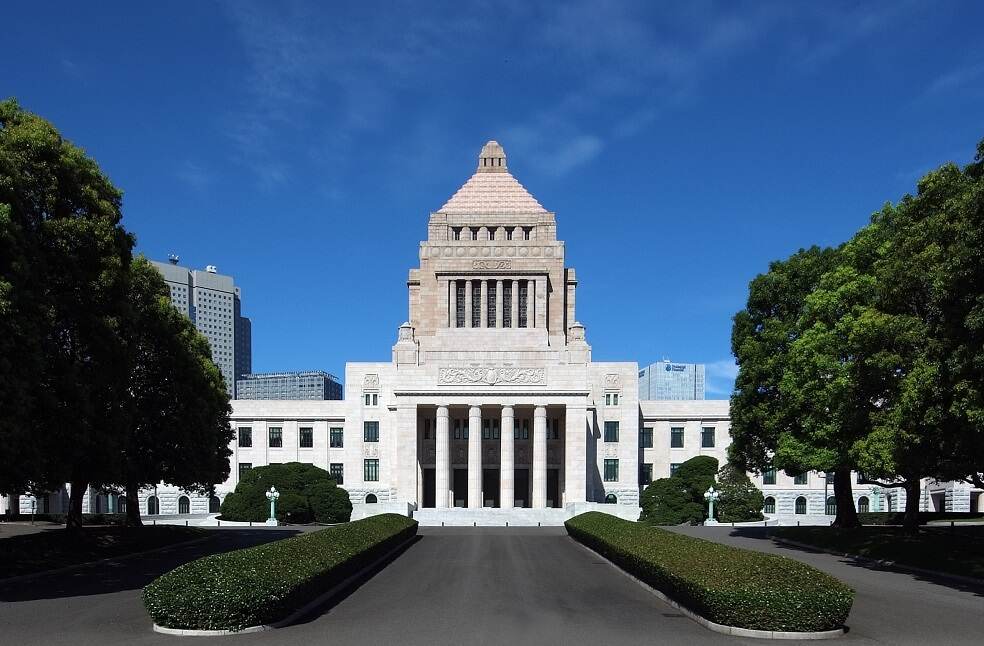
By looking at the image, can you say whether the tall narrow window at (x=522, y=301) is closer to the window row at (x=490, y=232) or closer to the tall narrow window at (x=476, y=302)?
the tall narrow window at (x=476, y=302)

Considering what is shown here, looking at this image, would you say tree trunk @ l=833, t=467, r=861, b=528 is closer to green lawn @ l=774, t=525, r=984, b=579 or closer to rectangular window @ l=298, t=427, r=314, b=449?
green lawn @ l=774, t=525, r=984, b=579

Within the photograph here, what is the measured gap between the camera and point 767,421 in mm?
41219

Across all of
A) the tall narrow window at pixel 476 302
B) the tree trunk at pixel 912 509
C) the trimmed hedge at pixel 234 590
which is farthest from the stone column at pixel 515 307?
the trimmed hedge at pixel 234 590

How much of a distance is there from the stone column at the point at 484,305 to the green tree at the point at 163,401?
38.3 meters

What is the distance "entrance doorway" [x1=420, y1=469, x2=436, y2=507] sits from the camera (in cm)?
7688

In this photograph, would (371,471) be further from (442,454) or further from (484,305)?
(484,305)

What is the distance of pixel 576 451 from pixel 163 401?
38.2 m

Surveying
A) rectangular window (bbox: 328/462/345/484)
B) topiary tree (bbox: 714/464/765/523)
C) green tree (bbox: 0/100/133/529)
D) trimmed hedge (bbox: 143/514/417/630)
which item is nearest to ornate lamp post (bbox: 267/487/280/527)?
rectangular window (bbox: 328/462/345/484)

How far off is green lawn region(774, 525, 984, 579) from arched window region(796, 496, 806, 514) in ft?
122

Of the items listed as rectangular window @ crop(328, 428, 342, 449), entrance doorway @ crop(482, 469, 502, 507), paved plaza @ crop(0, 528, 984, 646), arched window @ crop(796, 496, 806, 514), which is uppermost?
rectangular window @ crop(328, 428, 342, 449)

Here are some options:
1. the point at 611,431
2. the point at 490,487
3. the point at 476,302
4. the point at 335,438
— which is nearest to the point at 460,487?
the point at 490,487

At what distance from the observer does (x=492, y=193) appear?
8800 centimetres

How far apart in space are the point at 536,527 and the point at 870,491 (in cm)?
3903

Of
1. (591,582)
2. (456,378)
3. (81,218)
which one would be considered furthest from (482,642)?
(456,378)
